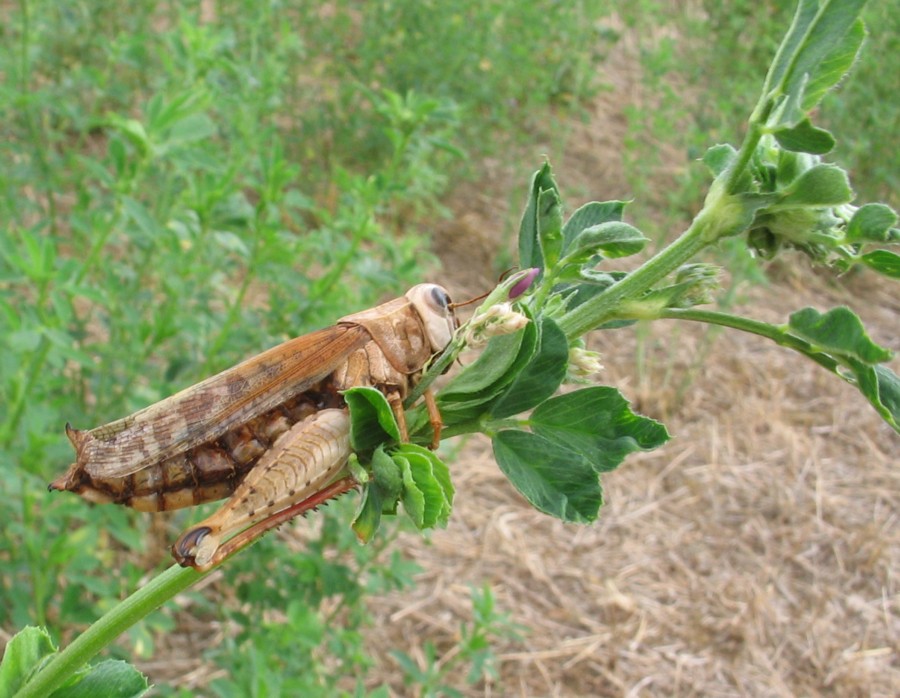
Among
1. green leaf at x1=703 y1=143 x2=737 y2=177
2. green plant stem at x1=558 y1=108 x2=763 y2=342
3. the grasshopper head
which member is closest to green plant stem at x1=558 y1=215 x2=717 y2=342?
green plant stem at x1=558 y1=108 x2=763 y2=342

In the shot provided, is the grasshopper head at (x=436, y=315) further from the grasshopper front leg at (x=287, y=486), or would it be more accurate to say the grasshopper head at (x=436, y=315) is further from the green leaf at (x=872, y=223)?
the green leaf at (x=872, y=223)

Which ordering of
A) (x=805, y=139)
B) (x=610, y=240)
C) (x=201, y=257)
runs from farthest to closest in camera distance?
1. (x=201, y=257)
2. (x=610, y=240)
3. (x=805, y=139)

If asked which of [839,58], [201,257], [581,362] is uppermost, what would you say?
[839,58]

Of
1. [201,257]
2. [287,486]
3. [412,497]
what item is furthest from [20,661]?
[201,257]

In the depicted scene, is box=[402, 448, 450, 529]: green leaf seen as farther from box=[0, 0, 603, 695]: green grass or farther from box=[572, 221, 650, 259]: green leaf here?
box=[0, 0, 603, 695]: green grass

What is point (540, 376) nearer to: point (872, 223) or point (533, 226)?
point (533, 226)

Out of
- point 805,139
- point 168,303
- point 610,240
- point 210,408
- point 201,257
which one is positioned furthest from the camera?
point 201,257

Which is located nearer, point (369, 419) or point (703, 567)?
point (369, 419)

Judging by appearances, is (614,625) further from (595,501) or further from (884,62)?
(884,62)

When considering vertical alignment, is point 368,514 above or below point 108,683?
A: above
